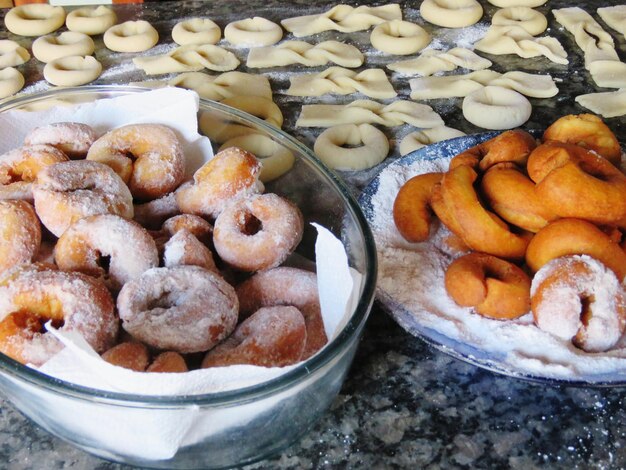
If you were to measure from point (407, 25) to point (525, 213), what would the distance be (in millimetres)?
817

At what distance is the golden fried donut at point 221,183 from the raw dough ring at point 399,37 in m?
0.76

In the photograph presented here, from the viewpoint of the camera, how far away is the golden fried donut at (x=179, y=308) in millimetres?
661

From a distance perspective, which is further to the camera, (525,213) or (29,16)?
(29,16)

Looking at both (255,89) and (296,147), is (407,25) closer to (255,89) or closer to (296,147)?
(255,89)

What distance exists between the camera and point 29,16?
5.21 ft

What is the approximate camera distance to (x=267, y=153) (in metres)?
0.96

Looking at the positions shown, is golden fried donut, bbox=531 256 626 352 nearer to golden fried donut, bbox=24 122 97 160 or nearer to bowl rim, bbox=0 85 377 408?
bowl rim, bbox=0 85 377 408

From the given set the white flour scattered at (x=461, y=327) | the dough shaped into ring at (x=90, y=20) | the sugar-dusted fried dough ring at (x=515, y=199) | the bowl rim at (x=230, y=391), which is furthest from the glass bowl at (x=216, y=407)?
the dough shaped into ring at (x=90, y=20)

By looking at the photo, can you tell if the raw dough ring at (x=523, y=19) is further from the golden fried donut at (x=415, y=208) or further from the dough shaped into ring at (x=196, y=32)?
the golden fried donut at (x=415, y=208)

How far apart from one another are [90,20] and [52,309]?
103 cm

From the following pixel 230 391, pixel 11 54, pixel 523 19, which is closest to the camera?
pixel 230 391

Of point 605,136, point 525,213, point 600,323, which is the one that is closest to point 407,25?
point 605,136

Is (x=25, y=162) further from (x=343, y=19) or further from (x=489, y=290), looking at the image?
(x=343, y=19)

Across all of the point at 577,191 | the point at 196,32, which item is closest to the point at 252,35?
the point at 196,32
